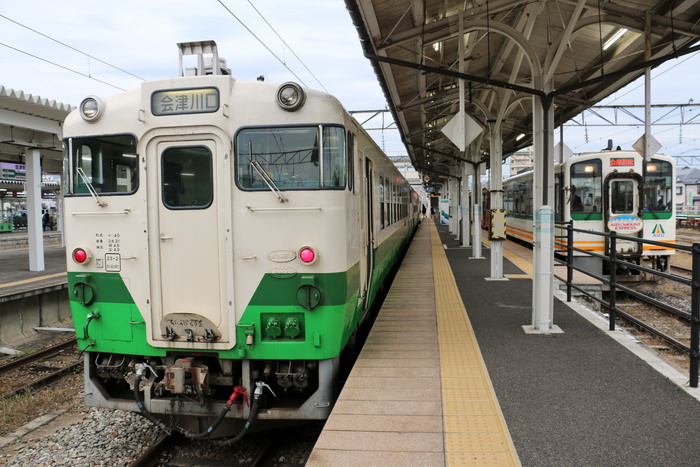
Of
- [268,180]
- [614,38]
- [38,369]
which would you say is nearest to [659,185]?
[614,38]

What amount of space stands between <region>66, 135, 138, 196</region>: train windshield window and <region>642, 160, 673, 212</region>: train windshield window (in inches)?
486

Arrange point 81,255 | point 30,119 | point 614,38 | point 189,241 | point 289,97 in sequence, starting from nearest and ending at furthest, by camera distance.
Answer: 1. point 289,97
2. point 189,241
3. point 81,255
4. point 614,38
5. point 30,119

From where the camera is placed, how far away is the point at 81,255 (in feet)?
14.3

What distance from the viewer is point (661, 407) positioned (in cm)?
399

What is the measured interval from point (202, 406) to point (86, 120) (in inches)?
99.9

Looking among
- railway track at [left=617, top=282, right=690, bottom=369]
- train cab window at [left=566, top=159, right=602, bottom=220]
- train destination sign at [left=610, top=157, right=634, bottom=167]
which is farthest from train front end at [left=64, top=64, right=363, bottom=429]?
train destination sign at [left=610, top=157, right=634, bottom=167]

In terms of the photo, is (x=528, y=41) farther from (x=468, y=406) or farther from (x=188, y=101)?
(x=468, y=406)

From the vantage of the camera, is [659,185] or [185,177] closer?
[185,177]

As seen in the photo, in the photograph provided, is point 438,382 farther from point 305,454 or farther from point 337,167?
point 337,167

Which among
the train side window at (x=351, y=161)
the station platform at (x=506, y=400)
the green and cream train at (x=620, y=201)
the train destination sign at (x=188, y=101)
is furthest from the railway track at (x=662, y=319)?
the train destination sign at (x=188, y=101)

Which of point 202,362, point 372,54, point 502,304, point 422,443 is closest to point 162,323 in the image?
point 202,362

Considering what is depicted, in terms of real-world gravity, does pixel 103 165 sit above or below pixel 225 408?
above

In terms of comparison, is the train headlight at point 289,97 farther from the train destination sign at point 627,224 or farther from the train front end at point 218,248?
the train destination sign at point 627,224

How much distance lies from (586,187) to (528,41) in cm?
740
